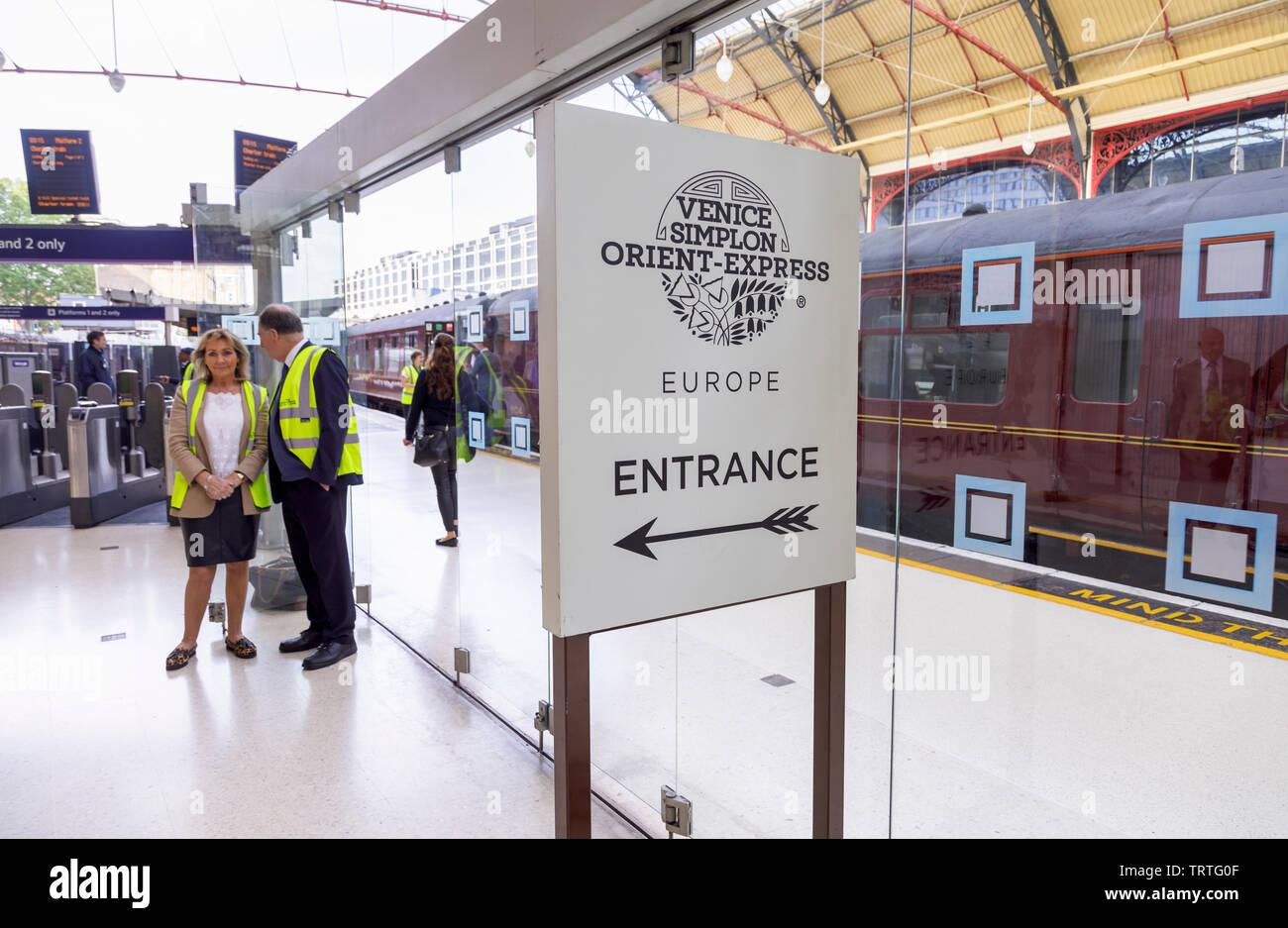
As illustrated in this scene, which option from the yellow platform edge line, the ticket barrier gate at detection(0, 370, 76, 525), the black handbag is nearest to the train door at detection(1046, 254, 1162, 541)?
the yellow platform edge line

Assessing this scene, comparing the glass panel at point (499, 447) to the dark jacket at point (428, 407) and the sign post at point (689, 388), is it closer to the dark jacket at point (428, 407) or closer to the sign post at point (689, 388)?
the sign post at point (689, 388)

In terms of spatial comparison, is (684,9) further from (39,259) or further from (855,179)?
(39,259)

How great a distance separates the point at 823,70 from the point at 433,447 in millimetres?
4456

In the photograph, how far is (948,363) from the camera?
2.17 meters

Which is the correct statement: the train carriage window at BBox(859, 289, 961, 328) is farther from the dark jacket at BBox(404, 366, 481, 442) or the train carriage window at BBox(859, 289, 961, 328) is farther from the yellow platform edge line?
the dark jacket at BBox(404, 366, 481, 442)

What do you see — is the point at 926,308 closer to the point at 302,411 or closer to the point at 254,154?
the point at 302,411

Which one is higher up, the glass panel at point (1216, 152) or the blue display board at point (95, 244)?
the blue display board at point (95, 244)

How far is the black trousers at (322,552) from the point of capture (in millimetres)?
3721

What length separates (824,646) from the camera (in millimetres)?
1818

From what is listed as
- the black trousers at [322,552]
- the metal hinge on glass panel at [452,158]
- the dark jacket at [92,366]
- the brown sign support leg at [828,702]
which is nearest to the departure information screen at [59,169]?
the dark jacket at [92,366]

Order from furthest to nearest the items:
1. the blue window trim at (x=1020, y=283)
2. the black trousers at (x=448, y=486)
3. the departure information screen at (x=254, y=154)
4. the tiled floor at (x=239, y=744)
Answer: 1. the departure information screen at (x=254, y=154)
2. the black trousers at (x=448, y=486)
3. the tiled floor at (x=239, y=744)
4. the blue window trim at (x=1020, y=283)

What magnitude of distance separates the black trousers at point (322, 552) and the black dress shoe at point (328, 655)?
3 cm

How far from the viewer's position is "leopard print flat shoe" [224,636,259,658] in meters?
3.86

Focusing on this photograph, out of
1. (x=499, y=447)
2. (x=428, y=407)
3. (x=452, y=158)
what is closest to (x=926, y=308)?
(x=499, y=447)
